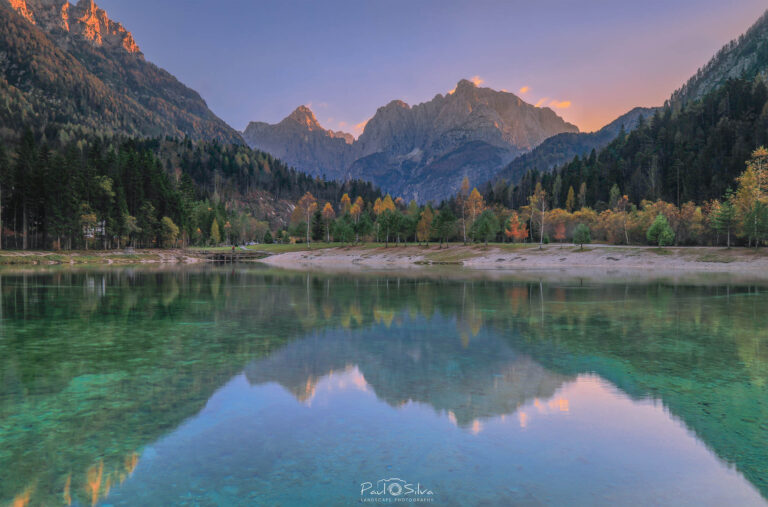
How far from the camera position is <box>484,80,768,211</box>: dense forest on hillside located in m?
142

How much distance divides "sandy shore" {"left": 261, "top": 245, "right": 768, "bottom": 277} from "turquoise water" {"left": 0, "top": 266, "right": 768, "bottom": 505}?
2175 inches

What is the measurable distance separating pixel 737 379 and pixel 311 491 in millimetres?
12139

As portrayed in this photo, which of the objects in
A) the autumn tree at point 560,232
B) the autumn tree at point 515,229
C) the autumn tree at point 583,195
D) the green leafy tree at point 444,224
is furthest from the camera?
the autumn tree at point 583,195

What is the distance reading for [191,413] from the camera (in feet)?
31.0

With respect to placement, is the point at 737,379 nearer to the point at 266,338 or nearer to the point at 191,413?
the point at 191,413

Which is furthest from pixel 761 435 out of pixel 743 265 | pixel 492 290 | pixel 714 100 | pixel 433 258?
pixel 714 100

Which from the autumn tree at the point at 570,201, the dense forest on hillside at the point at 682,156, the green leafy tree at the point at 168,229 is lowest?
the green leafy tree at the point at 168,229

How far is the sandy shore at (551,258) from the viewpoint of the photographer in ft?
225

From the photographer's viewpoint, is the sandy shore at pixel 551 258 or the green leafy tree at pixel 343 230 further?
the green leafy tree at pixel 343 230

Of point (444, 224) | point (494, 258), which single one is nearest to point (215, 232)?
point (444, 224)

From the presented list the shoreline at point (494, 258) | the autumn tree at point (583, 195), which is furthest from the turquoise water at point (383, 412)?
the autumn tree at point (583, 195)

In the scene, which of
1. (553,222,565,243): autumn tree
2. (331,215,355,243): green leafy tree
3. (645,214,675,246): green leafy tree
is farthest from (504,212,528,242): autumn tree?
(331,215,355,243): green leafy tree
